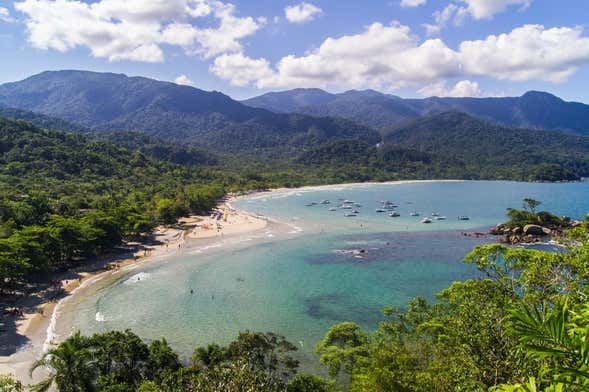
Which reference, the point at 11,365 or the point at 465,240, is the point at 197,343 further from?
the point at 465,240

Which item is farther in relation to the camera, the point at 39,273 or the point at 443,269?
the point at 443,269

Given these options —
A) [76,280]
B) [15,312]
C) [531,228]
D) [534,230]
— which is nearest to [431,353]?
[15,312]

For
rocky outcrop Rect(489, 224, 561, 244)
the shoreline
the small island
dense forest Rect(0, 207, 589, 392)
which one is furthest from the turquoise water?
dense forest Rect(0, 207, 589, 392)

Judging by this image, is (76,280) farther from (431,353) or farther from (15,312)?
(431,353)

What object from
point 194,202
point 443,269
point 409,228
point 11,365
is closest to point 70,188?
point 194,202

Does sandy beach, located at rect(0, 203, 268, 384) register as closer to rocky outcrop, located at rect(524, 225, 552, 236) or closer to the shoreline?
the shoreline

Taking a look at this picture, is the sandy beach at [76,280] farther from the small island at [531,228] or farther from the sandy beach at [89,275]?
the small island at [531,228]

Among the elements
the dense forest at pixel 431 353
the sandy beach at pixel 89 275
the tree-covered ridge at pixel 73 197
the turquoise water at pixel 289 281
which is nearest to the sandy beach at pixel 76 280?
the sandy beach at pixel 89 275
